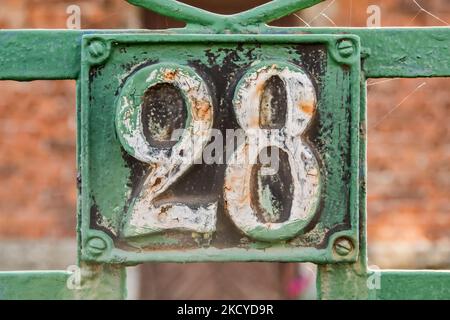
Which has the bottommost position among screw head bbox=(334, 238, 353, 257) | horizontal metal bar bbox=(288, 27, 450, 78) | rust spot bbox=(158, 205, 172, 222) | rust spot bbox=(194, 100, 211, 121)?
screw head bbox=(334, 238, 353, 257)

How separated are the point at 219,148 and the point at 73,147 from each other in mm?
3040

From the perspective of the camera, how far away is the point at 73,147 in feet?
13.8

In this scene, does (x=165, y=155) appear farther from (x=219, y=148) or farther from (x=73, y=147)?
(x=73, y=147)

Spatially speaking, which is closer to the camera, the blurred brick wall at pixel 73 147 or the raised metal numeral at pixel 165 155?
the raised metal numeral at pixel 165 155

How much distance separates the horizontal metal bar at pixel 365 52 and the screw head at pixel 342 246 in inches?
10.0

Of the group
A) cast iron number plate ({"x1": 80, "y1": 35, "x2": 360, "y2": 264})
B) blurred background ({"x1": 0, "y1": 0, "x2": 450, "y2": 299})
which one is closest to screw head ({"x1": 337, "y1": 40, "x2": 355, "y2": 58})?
cast iron number plate ({"x1": 80, "y1": 35, "x2": 360, "y2": 264})

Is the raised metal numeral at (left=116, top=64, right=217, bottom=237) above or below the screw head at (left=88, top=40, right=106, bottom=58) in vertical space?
below

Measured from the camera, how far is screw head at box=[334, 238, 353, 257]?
126cm

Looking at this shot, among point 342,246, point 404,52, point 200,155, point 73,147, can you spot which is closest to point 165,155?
point 200,155

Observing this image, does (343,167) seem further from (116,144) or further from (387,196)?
(387,196)

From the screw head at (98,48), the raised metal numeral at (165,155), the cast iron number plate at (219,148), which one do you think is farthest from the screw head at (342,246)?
the screw head at (98,48)

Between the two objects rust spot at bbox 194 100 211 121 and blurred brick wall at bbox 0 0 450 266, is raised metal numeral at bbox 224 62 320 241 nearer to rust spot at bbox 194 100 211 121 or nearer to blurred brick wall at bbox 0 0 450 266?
rust spot at bbox 194 100 211 121

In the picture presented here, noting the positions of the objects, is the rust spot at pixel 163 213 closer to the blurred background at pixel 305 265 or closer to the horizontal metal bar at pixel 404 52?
the horizontal metal bar at pixel 404 52

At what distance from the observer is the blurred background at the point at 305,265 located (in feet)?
13.6
